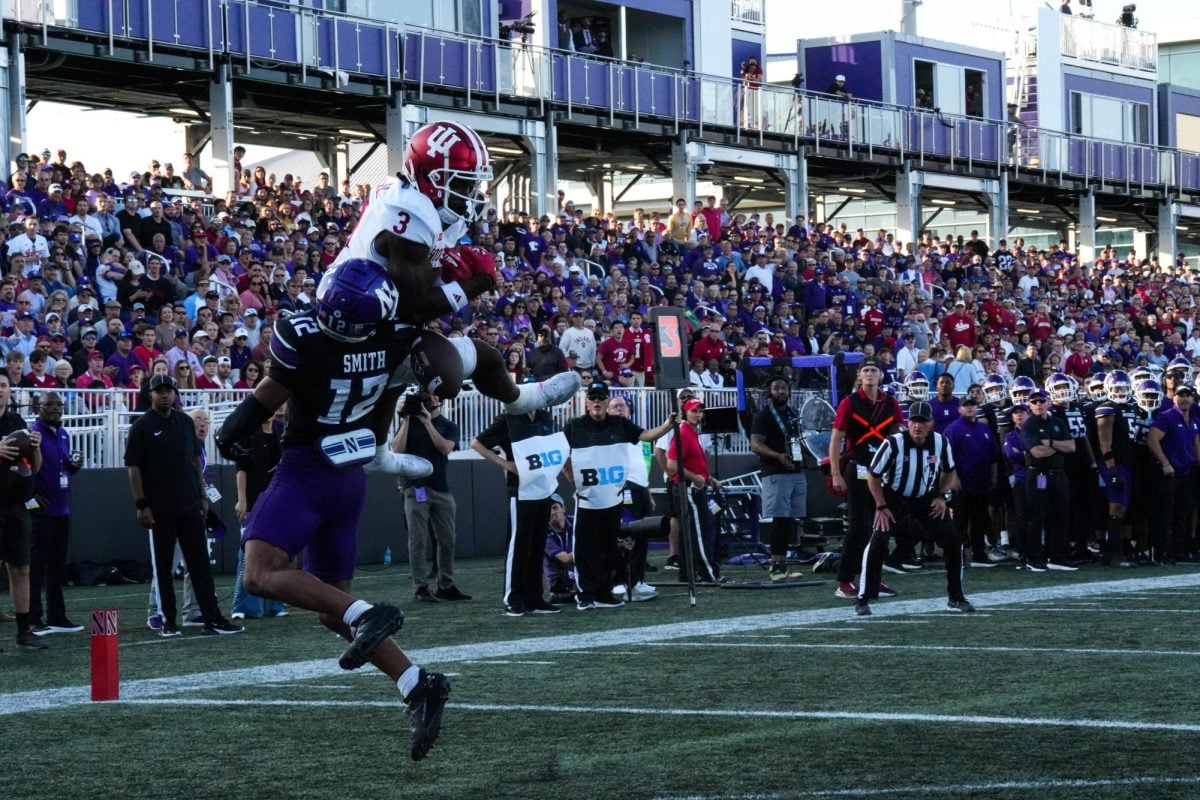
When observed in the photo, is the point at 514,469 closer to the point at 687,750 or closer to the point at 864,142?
the point at 687,750

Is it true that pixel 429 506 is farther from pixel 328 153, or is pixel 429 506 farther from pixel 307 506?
pixel 328 153

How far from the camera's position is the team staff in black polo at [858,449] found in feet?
48.1

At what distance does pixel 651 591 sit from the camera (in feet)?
51.2

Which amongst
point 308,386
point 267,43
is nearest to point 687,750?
point 308,386

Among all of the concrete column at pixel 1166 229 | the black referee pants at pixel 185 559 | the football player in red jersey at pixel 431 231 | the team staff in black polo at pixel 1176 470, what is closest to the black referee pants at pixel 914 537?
the black referee pants at pixel 185 559

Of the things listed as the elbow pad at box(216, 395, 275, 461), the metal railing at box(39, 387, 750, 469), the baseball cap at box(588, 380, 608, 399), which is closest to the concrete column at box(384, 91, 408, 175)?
the metal railing at box(39, 387, 750, 469)

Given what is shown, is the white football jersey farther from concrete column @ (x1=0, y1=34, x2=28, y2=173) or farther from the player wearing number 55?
concrete column @ (x1=0, y1=34, x2=28, y2=173)

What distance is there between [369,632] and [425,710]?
337 mm

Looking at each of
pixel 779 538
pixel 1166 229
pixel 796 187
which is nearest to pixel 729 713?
pixel 779 538

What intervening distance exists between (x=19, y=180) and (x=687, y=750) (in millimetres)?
16335

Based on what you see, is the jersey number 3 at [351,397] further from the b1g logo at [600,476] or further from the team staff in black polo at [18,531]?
the b1g logo at [600,476]

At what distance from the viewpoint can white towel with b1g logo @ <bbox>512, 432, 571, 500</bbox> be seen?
14492mm

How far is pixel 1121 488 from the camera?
1833cm

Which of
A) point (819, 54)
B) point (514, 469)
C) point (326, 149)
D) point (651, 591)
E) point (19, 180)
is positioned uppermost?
point (819, 54)
